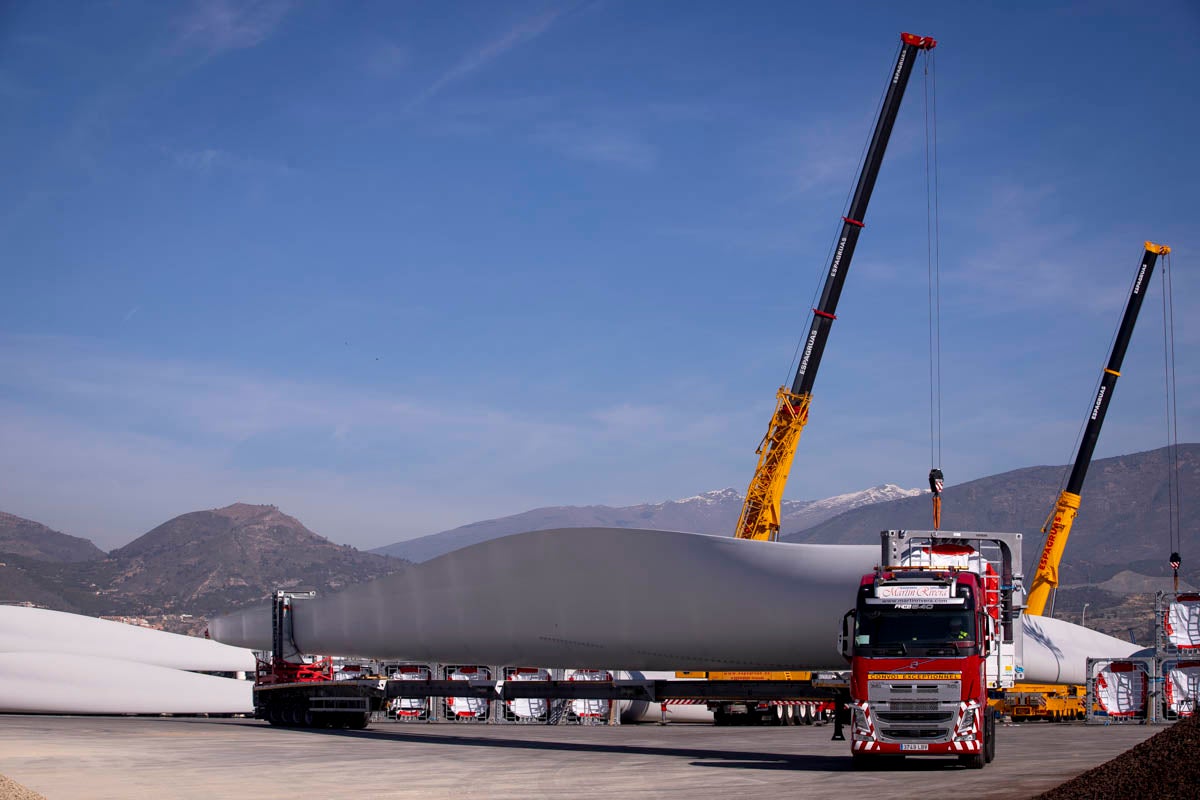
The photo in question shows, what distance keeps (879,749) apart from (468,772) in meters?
5.62

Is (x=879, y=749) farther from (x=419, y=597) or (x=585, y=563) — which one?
(x=419, y=597)

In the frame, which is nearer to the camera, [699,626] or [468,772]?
[468,772]

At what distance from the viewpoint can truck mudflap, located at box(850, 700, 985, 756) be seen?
16.1 m

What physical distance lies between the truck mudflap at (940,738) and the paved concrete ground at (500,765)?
1.05 feet

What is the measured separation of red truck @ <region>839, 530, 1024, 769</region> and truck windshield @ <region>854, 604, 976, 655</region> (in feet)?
0.04

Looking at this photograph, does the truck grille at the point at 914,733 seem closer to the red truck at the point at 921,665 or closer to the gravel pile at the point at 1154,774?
the red truck at the point at 921,665

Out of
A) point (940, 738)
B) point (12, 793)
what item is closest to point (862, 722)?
point (940, 738)

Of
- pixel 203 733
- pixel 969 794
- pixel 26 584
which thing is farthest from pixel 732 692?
pixel 26 584

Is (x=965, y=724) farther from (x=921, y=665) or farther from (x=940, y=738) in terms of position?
(x=921, y=665)

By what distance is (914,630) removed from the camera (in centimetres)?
1661

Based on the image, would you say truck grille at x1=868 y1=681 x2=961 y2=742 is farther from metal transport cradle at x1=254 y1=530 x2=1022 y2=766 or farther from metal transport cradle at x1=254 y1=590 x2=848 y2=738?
metal transport cradle at x1=254 y1=590 x2=848 y2=738

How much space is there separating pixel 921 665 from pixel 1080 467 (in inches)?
1269

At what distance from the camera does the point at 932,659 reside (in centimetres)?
1631

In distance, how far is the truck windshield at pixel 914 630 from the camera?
16.4 metres
